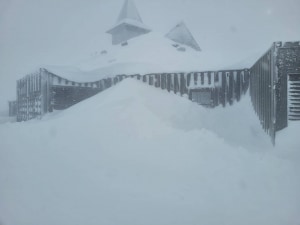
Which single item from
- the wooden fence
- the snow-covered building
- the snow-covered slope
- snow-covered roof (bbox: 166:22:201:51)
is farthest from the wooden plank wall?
the snow-covered building

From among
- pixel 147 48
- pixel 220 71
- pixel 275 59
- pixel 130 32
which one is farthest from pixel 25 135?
pixel 275 59

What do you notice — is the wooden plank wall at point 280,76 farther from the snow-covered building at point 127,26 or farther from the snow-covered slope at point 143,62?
the snow-covered building at point 127,26

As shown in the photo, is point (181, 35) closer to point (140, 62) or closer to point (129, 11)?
point (140, 62)

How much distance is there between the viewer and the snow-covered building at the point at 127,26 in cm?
364

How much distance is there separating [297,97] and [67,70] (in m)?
3.34

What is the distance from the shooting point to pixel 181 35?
3.85m

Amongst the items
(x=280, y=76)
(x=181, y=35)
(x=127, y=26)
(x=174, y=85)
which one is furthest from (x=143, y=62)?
(x=280, y=76)

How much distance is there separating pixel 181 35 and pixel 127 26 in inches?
61.7

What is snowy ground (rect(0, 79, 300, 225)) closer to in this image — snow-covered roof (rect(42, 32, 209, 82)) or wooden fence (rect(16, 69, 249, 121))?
wooden fence (rect(16, 69, 249, 121))

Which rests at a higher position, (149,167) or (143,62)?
(143,62)

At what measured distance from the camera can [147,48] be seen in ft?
13.8

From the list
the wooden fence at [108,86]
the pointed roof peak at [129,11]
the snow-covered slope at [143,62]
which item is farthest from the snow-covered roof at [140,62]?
the pointed roof peak at [129,11]

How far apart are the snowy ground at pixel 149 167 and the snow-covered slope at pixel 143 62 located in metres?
0.49

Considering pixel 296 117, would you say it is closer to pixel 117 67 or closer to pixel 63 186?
pixel 117 67
